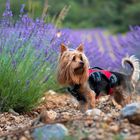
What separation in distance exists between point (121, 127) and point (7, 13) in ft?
8.87

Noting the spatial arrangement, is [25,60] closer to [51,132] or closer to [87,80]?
[87,80]

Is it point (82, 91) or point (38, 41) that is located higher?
point (38, 41)

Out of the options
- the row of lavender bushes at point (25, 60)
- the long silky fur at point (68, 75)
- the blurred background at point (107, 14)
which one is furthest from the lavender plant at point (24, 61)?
the blurred background at point (107, 14)

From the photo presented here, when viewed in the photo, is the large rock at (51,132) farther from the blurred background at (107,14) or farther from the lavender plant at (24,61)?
the blurred background at (107,14)

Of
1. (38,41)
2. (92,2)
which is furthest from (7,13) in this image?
(92,2)

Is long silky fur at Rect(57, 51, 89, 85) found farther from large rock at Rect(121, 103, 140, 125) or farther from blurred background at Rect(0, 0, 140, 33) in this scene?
blurred background at Rect(0, 0, 140, 33)

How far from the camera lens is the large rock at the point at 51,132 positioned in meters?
4.92

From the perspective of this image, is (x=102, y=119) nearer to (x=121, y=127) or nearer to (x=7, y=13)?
(x=121, y=127)

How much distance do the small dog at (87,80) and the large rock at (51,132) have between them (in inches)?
59.6

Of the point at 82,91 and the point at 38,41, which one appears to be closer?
the point at 82,91

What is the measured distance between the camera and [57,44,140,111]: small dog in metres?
6.55

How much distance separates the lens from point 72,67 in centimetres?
654

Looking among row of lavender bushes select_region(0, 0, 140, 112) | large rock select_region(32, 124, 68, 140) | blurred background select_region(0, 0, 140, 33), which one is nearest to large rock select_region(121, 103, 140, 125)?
large rock select_region(32, 124, 68, 140)

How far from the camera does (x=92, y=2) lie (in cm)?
3844
